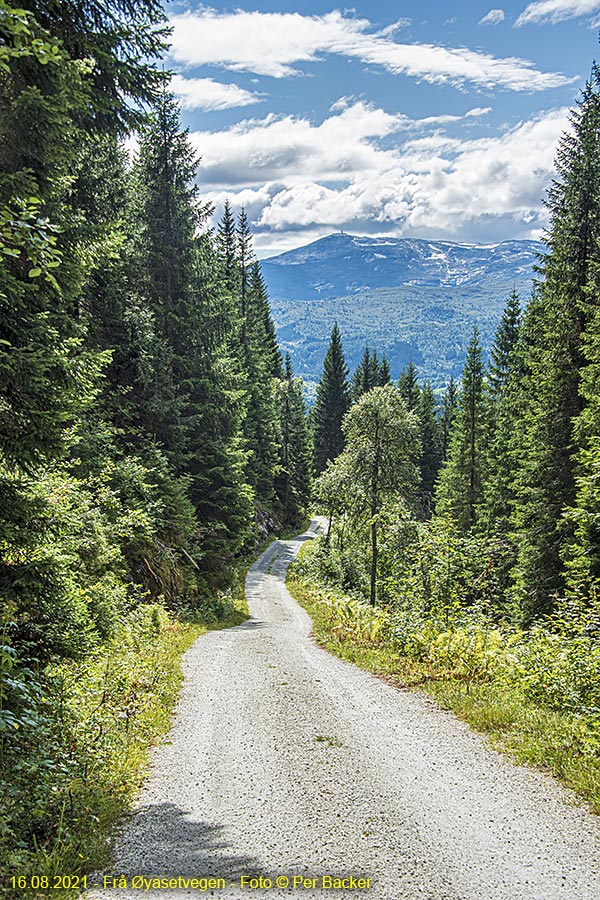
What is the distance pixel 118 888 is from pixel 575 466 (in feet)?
61.3

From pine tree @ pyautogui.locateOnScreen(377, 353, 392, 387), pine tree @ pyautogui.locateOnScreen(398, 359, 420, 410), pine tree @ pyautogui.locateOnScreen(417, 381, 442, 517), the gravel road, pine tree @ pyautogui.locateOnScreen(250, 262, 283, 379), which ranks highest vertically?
pine tree @ pyautogui.locateOnScreen(250, 262, 283, 379)

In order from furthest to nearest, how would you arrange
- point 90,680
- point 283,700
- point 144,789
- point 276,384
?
point 276,384 → point 283,700 → point 90,680 → point 144,789

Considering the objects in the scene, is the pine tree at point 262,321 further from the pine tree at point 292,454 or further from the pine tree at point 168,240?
the pine tree at point 168,240

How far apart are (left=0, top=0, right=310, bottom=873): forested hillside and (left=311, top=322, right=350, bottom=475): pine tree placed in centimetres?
5775

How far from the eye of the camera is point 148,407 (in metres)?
20.6

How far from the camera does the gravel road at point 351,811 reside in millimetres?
4418

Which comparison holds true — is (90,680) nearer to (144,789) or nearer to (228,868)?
(144,789)

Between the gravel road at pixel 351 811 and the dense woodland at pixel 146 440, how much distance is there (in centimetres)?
94

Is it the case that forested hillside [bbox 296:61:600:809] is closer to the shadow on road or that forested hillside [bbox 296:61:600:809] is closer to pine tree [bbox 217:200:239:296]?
the shadow on road

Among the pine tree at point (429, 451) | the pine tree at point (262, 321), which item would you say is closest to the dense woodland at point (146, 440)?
the pine tree at point (262, 321)

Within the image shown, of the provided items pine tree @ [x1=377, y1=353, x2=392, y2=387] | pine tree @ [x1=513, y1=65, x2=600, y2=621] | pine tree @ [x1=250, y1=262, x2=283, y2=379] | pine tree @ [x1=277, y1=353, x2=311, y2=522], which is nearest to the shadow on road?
pine tree @ [x1=513, y1=65, x2=600, y2=621]

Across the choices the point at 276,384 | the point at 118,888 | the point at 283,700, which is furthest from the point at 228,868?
the point at 276,384

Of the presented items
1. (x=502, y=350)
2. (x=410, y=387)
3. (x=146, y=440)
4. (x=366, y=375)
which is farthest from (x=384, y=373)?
(x=146, y=440)

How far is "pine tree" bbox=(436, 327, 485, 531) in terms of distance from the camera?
3778 centimetres
